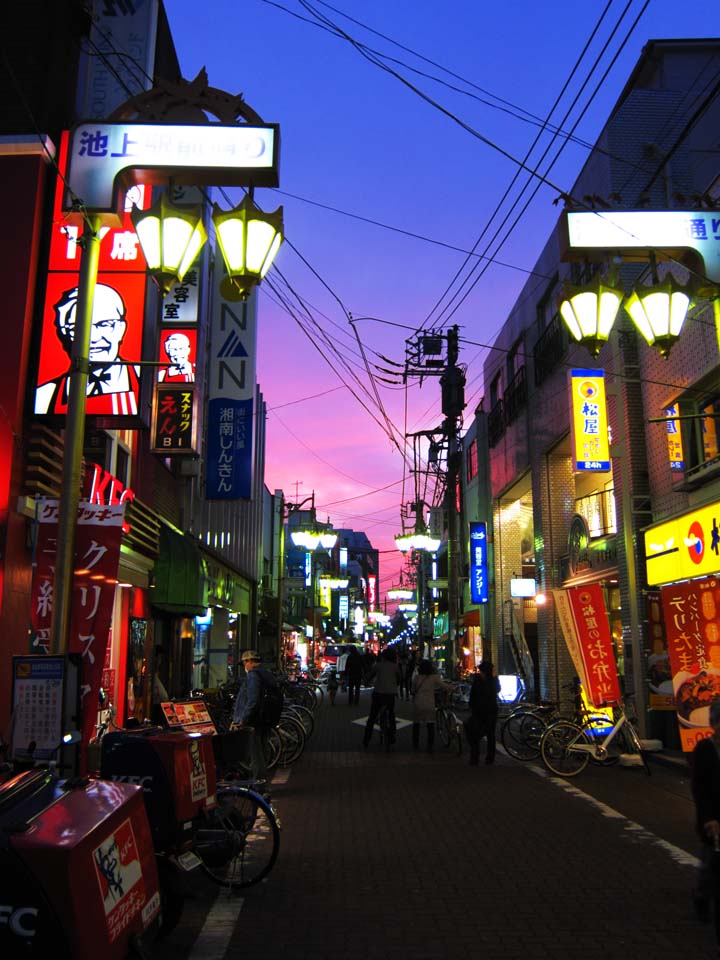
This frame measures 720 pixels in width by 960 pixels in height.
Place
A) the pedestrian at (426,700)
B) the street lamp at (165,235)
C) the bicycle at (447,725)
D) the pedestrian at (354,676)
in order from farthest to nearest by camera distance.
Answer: the pedestrian at (354,676), the bicycle at (447,725), the pedestrian at (426,700), the street lamp at (165,235)

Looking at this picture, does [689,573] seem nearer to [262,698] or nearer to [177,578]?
[262,698]

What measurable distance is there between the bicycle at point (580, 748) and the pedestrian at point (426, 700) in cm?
307

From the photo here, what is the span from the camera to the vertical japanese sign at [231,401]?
17.8m

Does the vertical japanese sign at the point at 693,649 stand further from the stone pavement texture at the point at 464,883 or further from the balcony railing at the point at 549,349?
the balcony railing at the point at 549,349

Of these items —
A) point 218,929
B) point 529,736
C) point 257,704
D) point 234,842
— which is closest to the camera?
point 218,929

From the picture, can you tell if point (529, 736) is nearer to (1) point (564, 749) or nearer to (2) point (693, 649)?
(1) point (564, 749)

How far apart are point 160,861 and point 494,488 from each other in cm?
2608

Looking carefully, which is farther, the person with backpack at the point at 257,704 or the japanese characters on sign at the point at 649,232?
the person with backpack at the point at 257,704

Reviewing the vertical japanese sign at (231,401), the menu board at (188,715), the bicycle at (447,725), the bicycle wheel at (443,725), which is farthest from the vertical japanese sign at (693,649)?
the vertical japanese sign at (231,401)

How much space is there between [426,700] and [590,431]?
21.1 feet

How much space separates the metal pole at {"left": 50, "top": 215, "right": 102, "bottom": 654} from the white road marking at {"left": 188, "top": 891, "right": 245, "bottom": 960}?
231 centimetres

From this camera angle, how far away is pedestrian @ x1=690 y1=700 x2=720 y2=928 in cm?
494

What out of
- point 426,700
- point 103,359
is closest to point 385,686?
point 426,700

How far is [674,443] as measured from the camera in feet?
49.4
